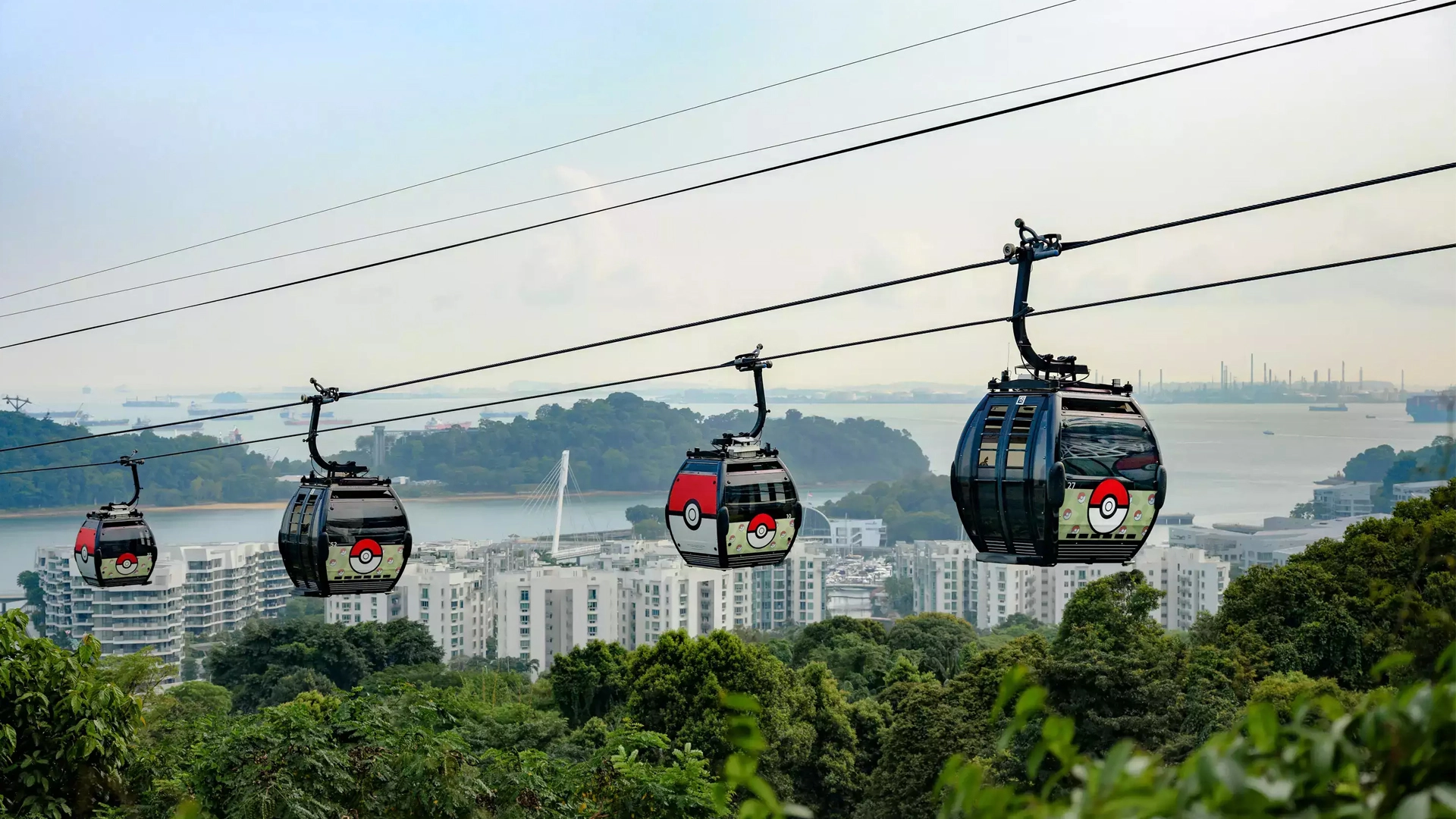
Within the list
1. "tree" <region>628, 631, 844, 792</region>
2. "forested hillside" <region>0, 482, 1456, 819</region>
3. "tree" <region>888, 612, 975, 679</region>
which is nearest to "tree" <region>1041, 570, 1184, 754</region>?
"forested hillside" <region>0, 482, 1456, 819</region>

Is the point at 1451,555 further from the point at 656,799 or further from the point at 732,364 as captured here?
the point at 656,799

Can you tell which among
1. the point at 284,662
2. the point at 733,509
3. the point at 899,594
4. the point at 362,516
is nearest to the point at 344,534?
the point at 362,516

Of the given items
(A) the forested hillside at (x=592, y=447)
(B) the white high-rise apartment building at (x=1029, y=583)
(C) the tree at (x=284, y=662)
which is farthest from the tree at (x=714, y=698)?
(A) the forested hillside at (x=592, y=447)

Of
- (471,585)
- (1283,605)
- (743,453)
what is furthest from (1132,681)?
(471,585)

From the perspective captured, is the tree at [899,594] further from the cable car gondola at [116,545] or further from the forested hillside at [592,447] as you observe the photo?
the cable car gondola at [116,545]

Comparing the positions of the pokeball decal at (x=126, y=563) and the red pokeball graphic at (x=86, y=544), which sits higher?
the red pokeball graphic at (x=86, y=544)

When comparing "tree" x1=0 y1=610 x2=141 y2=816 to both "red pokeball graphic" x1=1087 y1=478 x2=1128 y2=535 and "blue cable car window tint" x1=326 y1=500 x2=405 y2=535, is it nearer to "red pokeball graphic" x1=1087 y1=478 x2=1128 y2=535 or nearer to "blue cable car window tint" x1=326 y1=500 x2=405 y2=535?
"blue cable car window tint" x1=326 y1=500 x2=405 y2=535
